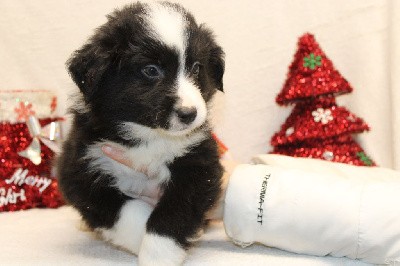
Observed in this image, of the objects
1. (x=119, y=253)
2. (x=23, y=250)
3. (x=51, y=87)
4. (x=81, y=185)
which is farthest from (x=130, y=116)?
(x=51, y=87)

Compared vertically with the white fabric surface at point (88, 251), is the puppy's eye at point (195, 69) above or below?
above

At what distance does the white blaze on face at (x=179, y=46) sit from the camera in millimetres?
2361

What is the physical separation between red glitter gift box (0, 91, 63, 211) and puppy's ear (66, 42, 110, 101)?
1467 millimetres

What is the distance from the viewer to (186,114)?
2320 millimetres

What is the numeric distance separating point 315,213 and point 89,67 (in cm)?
134

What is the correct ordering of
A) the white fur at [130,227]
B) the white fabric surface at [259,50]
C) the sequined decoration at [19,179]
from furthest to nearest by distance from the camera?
the white fabric surface at [259,50] → the sequined decoration at [19,179] → the white fur at [130,227]

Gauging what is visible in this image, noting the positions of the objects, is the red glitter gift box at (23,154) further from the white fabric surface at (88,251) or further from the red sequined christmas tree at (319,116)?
the red sequined christmas tree at (319,116)

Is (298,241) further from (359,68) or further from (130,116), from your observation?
(359,68)

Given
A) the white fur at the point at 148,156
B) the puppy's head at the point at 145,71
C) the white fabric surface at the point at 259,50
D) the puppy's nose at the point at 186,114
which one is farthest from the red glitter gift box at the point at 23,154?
the puppy's nose at the point at 186,114

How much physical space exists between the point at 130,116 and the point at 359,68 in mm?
2414

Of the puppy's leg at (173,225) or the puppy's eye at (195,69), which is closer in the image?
the puppy's leg at (173,225)

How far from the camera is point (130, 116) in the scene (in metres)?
2.52

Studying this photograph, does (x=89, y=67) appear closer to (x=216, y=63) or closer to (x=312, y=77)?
(x=216, y=63)

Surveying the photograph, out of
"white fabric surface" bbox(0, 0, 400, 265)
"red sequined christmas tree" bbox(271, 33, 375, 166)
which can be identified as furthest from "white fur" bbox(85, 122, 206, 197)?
"red sequined christmas tree" bbox(271, 33, 375, 166)
